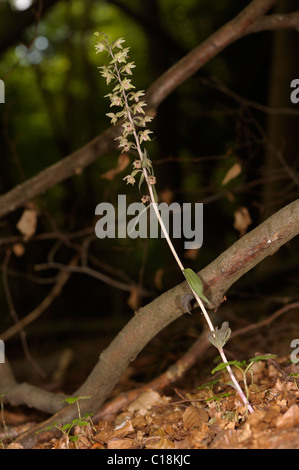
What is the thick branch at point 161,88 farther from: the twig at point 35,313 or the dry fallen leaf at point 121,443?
the dry fallen leaf at point 121,443

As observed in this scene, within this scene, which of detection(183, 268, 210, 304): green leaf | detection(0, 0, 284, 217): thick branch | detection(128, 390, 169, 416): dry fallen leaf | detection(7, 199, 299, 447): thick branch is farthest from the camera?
detection(0, 0, 284, 217): thick branch

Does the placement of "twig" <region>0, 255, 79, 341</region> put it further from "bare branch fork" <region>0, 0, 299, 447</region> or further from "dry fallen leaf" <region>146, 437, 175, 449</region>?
"dry fallen leaf" <region>146, 437, 175, 449</region>

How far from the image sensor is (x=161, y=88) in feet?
10.4

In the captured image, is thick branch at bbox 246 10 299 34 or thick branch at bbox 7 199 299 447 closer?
thick branch at bbox 7 199 299 447

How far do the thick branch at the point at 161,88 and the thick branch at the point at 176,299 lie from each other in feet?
4.62

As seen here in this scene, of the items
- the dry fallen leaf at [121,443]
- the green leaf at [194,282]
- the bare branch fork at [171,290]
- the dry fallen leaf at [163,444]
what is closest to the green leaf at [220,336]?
the green leaf at [194,282]

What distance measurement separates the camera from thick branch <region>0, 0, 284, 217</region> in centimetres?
309

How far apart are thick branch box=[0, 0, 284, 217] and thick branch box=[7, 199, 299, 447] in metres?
1.41

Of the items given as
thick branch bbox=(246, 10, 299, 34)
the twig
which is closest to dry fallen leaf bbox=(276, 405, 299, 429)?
the twig

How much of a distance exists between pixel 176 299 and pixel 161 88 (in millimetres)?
1638

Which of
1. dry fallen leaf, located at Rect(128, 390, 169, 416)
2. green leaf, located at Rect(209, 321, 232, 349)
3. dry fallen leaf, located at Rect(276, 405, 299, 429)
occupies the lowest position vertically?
dry fallen leaf, located at Rect(276, 405, 299, 429)

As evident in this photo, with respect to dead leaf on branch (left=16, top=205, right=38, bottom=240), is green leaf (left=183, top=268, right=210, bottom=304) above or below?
below

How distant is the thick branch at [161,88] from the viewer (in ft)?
10.2
